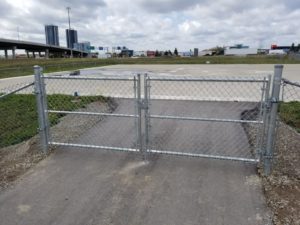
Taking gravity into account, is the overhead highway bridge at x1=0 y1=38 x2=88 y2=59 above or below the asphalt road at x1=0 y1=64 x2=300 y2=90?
above

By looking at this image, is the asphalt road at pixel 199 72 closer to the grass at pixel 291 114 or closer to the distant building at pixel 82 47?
the grass at pixel 291 114

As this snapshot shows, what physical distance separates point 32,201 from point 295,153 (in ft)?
13.5

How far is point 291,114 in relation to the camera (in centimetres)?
733

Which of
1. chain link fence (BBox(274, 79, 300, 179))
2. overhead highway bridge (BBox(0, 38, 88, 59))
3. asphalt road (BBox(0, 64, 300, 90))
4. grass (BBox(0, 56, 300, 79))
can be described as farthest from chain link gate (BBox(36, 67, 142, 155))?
overhead highway bridge (BBox(0, 38, 88, 59))

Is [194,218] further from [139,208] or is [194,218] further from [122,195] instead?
[122,195]

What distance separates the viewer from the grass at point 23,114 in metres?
6.14

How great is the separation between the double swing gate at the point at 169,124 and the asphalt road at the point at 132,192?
230mm

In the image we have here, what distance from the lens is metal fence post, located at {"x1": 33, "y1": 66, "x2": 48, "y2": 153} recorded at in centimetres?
473

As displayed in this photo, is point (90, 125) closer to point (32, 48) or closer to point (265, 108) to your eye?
point (265, 108)

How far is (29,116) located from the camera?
25.2ft

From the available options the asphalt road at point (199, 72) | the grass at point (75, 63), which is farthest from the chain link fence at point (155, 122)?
the grass at point (75, 63)

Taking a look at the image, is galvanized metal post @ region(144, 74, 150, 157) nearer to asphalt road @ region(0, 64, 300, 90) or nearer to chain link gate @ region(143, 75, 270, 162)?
chain link gate @ region(143, 75, 270, 162)

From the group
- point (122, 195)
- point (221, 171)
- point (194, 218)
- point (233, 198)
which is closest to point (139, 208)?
point (122, 195)

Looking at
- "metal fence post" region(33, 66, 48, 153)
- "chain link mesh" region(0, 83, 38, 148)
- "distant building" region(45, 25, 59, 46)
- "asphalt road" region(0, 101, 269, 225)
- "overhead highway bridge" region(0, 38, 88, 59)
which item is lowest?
"asphalt road" region(0, 101, 269, 225)
